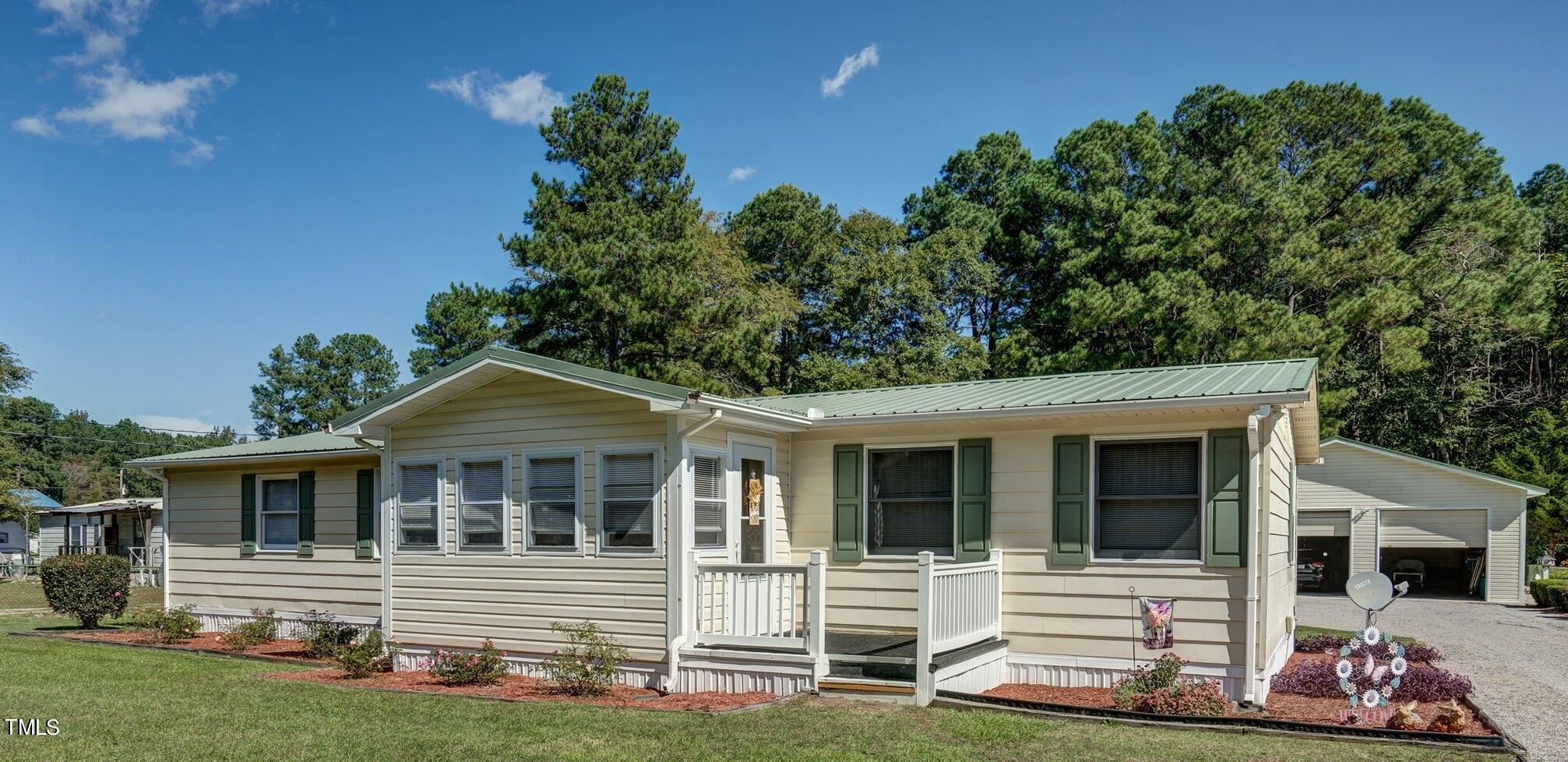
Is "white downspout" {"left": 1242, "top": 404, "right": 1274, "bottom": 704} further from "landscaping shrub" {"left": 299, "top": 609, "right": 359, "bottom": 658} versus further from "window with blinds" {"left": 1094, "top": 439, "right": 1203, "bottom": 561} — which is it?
"landscaping shrub" {"left": 299, "top": 609, "right": 359, "bottom": 658}

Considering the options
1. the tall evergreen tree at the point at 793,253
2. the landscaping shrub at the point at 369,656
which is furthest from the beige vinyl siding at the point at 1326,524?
the landscaping shrub at the point at 369,656

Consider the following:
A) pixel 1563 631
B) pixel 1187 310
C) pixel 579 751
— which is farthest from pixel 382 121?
pixel 1563 631

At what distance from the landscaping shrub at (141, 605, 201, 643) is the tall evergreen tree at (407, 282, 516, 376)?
1218cm

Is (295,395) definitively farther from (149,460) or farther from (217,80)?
(149,460)

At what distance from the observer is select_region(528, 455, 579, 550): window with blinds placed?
33.6ft

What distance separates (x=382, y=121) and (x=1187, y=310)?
1948cm

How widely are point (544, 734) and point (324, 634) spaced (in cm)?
618

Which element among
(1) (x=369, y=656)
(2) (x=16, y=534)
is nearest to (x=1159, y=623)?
(1) (x=369, y=656)

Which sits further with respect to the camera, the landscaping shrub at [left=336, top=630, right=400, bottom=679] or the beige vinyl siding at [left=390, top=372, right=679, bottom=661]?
the landscaping shrub at [left=336, top=630, right=400, bottom=679]

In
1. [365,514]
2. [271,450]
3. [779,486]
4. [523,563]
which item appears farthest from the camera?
[271,450]

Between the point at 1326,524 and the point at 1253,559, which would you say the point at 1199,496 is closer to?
the point at 1253,559

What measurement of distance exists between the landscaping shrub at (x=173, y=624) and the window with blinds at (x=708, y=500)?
8.68 m

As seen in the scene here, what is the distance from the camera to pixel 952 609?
8.77 metres

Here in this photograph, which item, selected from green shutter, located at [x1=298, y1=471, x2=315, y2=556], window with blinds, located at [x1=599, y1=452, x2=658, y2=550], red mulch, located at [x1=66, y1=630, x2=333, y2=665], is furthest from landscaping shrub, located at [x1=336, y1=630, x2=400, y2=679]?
window with blinds, located at [x1=599, y1=452, x2=658, y2=550]
